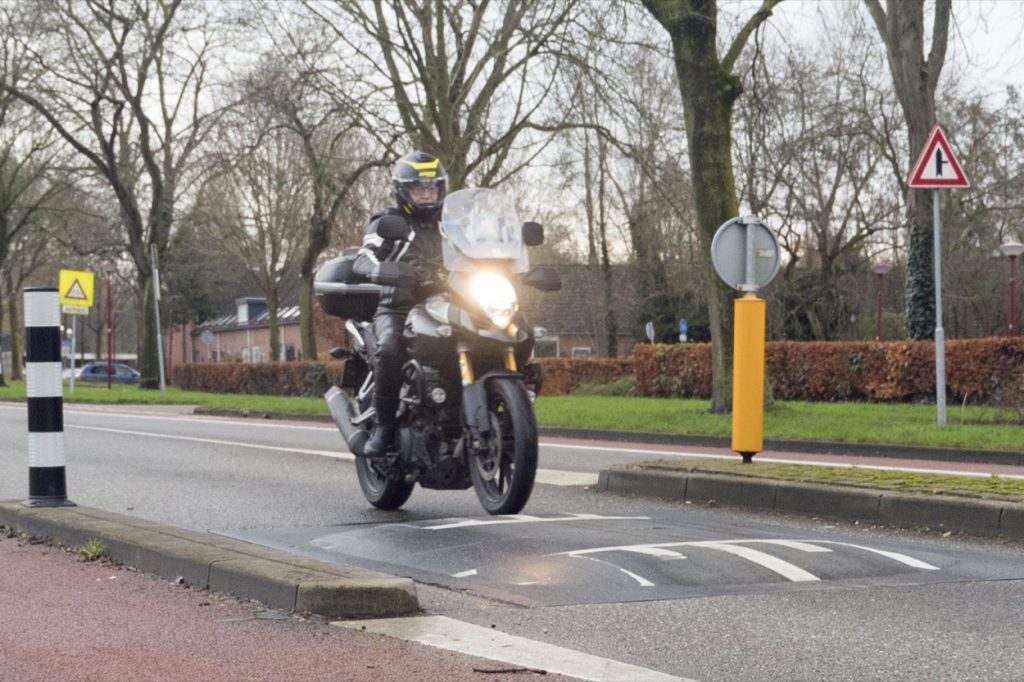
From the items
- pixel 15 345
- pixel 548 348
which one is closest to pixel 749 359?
pixel 15 345

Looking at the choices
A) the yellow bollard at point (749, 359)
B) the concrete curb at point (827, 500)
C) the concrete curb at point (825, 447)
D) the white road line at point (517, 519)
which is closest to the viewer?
the white road line at point (517, 519)

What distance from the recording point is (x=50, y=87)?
39.2 metres

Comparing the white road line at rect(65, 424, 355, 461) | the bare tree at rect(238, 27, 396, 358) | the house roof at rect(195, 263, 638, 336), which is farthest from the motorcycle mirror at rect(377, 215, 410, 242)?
the house roof at rect(195, 263, 638, 336)

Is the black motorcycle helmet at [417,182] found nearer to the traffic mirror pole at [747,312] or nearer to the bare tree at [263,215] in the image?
the traffic mirror pole at [747,312]

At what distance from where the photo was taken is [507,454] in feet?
24.9

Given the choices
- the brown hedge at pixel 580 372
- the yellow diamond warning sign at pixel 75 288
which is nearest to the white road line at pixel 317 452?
the brown hedge at pixel 580 372

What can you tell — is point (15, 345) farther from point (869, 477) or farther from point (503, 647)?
point (503, 647)

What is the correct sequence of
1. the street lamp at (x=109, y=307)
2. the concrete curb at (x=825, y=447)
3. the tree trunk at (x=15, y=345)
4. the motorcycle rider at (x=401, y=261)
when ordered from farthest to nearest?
the tree trunk at (x=15, y=345) < the street lamp at (x=109, y=307) < the concrete curb at (x=825, y=447) < the motorcycle rider at (x=401, y=261)

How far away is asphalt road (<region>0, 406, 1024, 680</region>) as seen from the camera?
16.0 ft

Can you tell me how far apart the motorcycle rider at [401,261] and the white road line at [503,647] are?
115 inches

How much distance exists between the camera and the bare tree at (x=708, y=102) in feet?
66.2

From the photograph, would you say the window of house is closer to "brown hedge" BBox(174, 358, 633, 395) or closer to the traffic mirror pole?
"brown hedge" BBox(174, 358, 633, 395)

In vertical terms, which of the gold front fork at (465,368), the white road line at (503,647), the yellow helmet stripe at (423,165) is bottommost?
the white road line at (503,647)

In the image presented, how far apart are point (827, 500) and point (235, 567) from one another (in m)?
4.33
